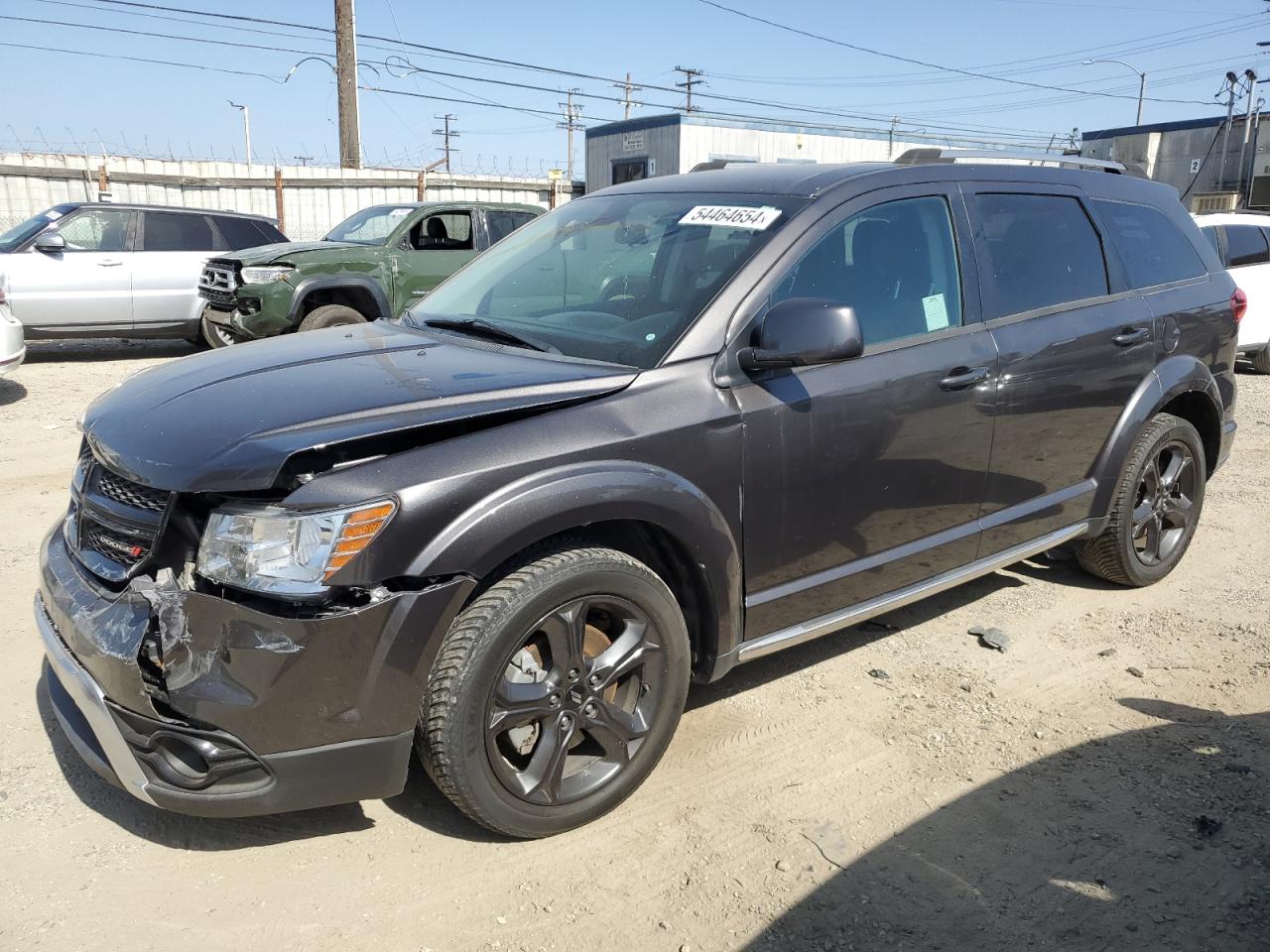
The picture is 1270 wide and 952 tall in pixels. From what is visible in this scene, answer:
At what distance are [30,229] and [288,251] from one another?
3206 mm

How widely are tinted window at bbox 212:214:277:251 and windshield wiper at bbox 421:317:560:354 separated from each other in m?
9.21

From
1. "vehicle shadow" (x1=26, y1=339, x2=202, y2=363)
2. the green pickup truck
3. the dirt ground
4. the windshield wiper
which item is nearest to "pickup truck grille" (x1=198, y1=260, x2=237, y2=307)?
the green pickup truck

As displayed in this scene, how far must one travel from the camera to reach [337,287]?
9.91 m

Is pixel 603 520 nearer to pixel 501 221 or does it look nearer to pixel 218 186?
pixel 501 221

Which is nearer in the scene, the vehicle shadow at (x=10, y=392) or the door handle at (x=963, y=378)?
the door handle at (x=963, y=378)

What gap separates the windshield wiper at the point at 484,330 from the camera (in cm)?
329

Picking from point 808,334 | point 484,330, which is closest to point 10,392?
point 484,330

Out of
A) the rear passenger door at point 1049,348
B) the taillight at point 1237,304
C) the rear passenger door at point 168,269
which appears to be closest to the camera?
the rear passenger door at point 1049,348

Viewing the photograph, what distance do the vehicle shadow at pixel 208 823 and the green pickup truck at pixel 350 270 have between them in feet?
23.3

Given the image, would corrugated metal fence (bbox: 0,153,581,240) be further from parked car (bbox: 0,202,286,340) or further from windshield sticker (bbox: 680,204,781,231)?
windshield sticker (bbox: 680,204,781,231)

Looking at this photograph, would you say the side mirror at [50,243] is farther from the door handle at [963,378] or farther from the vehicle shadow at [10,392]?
the door handle at [963,378]

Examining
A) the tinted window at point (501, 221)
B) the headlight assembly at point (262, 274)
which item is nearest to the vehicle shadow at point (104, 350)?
the headlight assembly at point (262, 274)

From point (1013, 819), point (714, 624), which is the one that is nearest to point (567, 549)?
point (714, 624)

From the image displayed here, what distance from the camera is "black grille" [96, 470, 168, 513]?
8.53 ft
